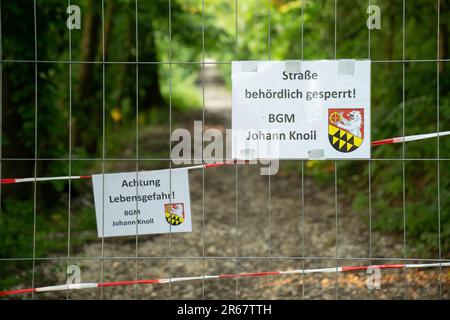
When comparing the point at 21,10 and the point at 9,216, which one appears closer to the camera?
the point at 21,10

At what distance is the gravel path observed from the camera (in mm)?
6004

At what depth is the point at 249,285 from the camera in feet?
21.4

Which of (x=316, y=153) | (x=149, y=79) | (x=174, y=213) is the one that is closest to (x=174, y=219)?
(x=174, y=213)

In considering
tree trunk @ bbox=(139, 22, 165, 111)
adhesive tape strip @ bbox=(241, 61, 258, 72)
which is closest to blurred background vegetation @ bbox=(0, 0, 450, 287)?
adhesive tape strip @ bbox=(241, 61, 258, 72)

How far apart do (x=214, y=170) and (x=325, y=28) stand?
11.9ft

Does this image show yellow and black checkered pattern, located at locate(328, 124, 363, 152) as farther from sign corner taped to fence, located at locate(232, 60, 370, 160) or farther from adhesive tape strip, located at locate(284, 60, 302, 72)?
adhesive tape strip, located at locate(284, 60, 302, 72)

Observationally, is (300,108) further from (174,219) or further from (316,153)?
(174,219)

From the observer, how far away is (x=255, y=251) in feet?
25.4

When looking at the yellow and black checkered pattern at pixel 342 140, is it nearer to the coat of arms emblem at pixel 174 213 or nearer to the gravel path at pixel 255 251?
the gravel path at pixel 255 251

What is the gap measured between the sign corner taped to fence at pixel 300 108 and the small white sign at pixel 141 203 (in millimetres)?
505

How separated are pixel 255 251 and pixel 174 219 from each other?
361 cm

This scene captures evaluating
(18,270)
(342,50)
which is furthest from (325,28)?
(18,270)

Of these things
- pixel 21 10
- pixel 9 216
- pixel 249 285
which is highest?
pixel 21 10
